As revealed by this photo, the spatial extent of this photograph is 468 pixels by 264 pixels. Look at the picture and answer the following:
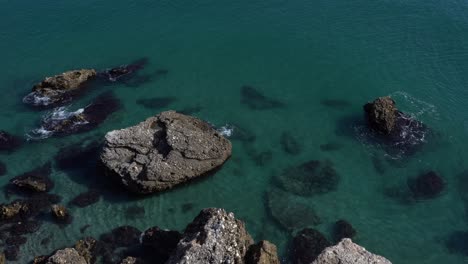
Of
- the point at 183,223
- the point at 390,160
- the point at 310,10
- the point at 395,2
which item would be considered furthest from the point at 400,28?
the point at 183,223

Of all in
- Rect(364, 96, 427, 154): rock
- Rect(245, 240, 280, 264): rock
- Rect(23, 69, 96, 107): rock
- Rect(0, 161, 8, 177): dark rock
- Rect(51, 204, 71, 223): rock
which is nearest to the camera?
Rect(245, 240, 280, 264): rock

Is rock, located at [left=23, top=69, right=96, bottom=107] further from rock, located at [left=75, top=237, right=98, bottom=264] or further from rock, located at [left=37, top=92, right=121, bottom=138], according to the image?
rock, located at [left=75, top=237, right=98, bottom=264]

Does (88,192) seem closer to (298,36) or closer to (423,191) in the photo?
(423,191)

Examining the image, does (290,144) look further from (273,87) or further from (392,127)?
(392,127)

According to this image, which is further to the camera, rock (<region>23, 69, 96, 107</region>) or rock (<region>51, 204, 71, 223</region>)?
rock (<region>23, 69, 96, 107</region>)

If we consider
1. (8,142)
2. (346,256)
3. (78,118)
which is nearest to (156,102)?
(78,118)

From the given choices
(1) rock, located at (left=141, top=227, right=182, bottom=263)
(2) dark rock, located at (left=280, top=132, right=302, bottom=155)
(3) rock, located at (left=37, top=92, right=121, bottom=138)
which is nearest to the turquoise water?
(2) dark rock, located at (left=280, top=132, right=302, bottom=155)
